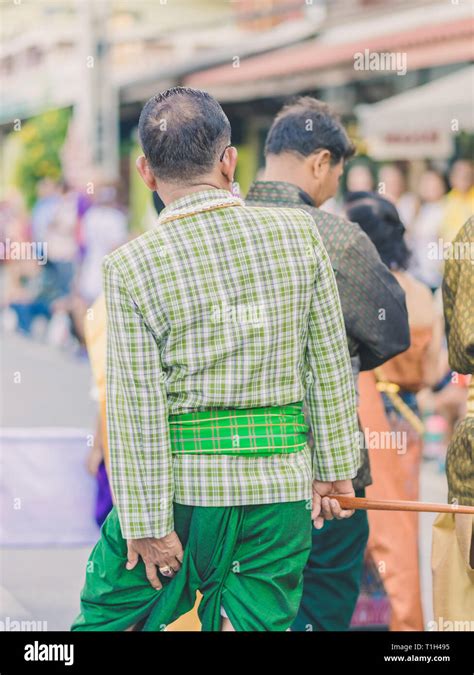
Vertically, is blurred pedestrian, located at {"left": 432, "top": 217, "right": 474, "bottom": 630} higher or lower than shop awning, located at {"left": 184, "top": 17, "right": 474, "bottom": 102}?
lower

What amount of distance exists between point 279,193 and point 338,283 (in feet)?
1.20

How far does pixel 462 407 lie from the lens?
26.0 ft

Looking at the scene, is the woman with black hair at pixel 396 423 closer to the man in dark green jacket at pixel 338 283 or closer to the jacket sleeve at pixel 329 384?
the man in dark green jacket at pixel 338 283

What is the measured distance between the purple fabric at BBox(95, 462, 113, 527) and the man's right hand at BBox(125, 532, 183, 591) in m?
1.55

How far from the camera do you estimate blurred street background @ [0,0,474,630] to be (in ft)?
18.0

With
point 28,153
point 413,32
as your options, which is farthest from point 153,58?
point 413,32

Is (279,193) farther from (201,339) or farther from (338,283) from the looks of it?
(201,339)

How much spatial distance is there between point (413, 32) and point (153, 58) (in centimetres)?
1022

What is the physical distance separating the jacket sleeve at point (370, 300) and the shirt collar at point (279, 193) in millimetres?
231

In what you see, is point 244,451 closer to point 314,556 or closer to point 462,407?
point 314,556

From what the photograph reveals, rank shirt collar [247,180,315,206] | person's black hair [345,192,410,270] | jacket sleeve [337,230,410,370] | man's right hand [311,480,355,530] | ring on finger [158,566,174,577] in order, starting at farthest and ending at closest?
1. person's black hair [345,192,410,270]
2. shirt collar [247,180,315,206]
3. jacket sleeve [337,230,410,370]
4. man's right hand [311,480,355,530]
5. ring on finger [158,566,174,577]

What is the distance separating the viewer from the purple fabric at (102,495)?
4.47 metres

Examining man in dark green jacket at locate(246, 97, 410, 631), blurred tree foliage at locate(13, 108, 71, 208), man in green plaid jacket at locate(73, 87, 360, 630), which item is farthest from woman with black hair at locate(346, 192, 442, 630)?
blurred tree foliage at locate(13, 108, 71, 208)

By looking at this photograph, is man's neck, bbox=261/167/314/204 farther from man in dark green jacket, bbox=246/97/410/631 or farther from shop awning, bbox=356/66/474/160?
shop awning, bbox=356/66/474/160
